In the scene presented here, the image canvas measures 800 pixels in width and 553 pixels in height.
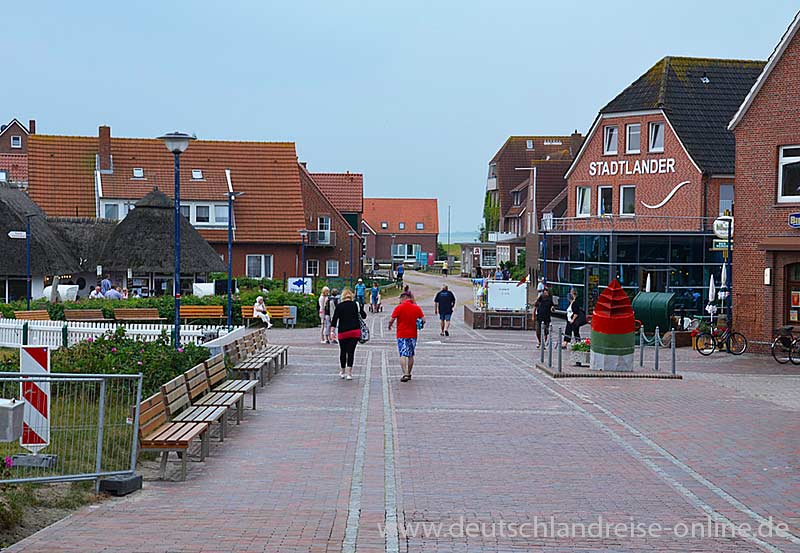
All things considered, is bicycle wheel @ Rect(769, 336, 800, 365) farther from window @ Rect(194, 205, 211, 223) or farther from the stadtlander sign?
window @ Rect(194, 205, 211, 223)

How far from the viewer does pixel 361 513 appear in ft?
30.4

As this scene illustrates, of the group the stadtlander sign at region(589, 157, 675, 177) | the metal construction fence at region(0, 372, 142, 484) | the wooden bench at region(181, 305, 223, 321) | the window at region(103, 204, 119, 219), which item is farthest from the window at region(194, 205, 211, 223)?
the metal construction fence at region(0, 372, 142, 484)

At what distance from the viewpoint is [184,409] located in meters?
13.2

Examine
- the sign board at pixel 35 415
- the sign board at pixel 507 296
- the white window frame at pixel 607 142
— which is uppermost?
the white window frame at pixel 607 142

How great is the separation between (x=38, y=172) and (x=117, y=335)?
51.2 metres

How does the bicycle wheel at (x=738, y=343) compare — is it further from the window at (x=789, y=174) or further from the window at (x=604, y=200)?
the window at (x=604, y=200)

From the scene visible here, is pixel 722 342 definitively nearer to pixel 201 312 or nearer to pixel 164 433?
pixel 201 312

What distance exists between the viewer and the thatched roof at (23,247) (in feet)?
152

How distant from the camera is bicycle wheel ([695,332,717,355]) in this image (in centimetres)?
2916

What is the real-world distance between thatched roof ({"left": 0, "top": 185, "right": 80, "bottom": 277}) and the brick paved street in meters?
29.9

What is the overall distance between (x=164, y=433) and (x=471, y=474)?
322cm

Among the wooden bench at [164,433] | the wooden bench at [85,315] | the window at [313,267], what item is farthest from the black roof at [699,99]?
the wooden bench at [164,433]

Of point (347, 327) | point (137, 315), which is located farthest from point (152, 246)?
point (347, 327)

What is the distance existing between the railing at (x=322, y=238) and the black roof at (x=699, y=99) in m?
26.2
